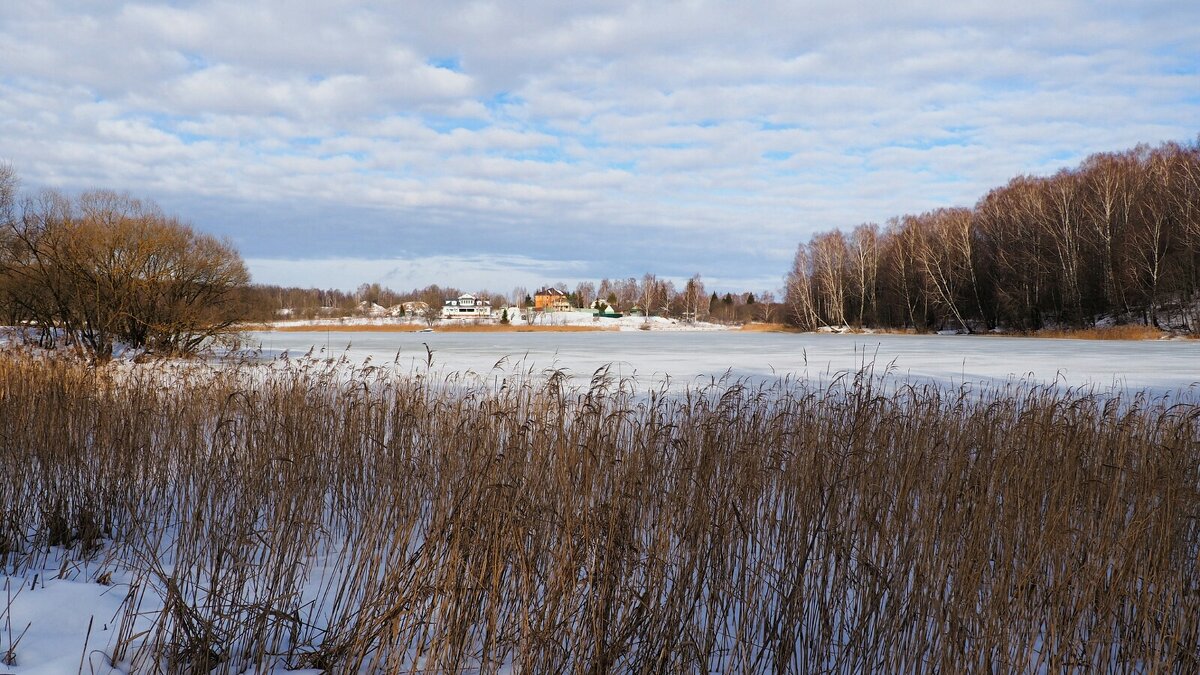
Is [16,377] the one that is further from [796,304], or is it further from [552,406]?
[796,304]

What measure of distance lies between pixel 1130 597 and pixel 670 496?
2031 mm

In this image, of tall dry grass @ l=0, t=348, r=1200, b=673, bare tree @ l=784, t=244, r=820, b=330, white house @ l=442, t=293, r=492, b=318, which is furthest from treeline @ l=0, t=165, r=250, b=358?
white house @ l=442, t=293, r=492, b=318

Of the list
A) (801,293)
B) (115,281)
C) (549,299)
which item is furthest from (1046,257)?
(549,299)

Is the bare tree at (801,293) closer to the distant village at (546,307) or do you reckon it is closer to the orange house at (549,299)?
the distant village at (546,307)

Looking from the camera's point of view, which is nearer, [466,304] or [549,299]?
[466,304]

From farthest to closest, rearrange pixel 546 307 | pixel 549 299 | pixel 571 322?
pixel 549 299 < pixel 546 307 < pixel 571 322

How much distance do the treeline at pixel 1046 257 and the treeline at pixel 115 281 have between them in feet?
123

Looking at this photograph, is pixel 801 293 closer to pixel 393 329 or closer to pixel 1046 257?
pixel 1046 257

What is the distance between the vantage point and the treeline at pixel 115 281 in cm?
1408

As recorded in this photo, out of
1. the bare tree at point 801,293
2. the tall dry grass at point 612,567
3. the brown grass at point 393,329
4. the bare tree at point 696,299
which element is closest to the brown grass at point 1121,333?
the bare tree at point 801,293

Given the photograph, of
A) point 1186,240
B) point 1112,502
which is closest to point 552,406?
point 1112,502

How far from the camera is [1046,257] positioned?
3891 cm

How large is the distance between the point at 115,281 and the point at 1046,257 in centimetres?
4324

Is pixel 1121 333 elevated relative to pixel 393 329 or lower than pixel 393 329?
elevated
